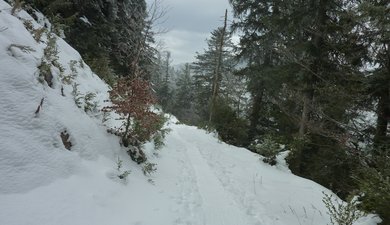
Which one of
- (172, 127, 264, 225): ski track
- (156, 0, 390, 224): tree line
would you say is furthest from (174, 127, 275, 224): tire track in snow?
(156, 0, 390, 224): tree line

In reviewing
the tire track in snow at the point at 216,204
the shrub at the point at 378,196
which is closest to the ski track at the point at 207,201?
the tire track in snow at the point at 216,204

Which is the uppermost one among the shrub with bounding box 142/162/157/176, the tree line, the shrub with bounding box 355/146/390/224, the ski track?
the tree line

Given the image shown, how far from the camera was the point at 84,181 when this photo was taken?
5039 mm

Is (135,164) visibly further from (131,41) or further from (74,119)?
(131,41)

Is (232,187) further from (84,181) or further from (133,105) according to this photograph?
(84,181)

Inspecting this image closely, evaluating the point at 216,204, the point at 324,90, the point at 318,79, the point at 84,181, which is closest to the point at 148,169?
the point at 216,204

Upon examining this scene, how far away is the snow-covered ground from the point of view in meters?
4.13

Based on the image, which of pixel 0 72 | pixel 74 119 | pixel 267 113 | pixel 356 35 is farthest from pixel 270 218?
pixel 267 113

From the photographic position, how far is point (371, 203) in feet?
18.8

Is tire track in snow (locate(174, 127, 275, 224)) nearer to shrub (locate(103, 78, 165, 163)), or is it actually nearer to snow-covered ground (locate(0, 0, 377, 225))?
snow-covered ground (locate(0, 0, 377, 225))

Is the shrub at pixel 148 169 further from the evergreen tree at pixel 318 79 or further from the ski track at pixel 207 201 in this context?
the evergreen tree at pixel 318 79

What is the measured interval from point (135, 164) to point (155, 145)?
2425mm

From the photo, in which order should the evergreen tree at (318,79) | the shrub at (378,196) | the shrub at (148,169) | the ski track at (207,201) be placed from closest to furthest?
the shrub at (378,196)
the ski track at (207,201)
the shrub at (148,169)
the evergreen tree at (318,79)

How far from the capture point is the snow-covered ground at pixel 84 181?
4129 mm
